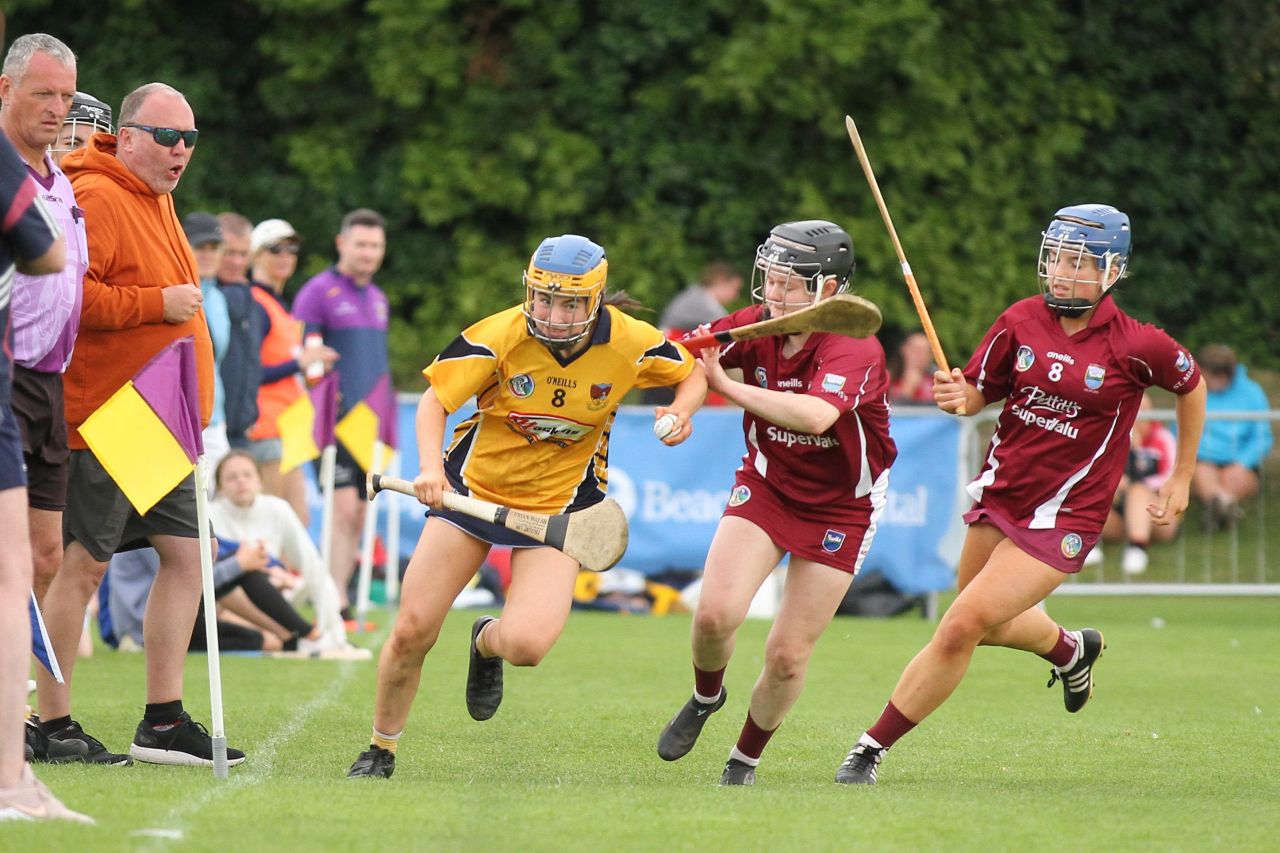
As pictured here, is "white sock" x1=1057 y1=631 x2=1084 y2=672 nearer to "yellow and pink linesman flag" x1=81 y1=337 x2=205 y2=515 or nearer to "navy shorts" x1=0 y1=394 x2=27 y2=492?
"yellow and pink linesman flag" x1=81 y1=337 x2=205 y2=515

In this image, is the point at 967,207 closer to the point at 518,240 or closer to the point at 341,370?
the point at 518,240

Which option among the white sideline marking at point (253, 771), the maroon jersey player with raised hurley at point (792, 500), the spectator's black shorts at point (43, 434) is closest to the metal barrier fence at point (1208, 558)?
the white sideline marking at point (253, 771)

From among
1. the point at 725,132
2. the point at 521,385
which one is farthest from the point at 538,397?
the point at 725,132

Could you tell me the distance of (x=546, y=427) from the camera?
6.55 m

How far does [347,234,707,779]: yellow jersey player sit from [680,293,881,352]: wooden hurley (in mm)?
251

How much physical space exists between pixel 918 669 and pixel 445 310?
12820 mm

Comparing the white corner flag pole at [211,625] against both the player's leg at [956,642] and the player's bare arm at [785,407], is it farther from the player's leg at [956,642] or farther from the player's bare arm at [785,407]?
the player's leg at [956,642]

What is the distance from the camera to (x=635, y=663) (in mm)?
10508

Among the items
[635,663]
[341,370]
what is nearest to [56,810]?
[635,663]

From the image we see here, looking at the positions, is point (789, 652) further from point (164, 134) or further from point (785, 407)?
point (164, 134)

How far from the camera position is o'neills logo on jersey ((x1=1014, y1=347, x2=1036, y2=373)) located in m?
6.90

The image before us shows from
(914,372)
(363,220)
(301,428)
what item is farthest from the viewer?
(914,372)

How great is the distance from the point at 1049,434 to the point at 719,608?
1403 millimetres

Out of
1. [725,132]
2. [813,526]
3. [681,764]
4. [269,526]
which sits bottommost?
[269,526]
